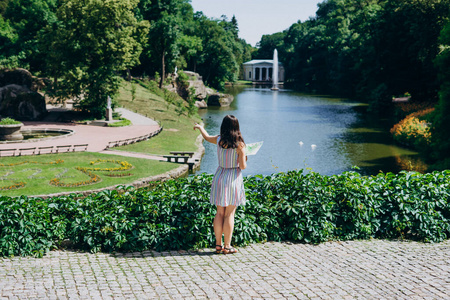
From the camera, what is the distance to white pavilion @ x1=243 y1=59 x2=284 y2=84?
140 m

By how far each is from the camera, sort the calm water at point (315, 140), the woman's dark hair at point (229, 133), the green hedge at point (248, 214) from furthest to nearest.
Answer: the calm water at point (315, 140) → the green hedge at point (248, 214) → the woman's dark hair at point (229, 133)

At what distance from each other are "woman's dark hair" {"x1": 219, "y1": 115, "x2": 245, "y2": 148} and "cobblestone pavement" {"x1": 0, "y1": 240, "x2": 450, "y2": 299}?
197 centimetres

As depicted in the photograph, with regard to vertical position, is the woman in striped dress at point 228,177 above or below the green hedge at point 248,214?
above

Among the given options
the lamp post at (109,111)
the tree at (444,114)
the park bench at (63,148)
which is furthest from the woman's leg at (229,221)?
the lamp post at (109,111)

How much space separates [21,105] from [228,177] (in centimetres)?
3628

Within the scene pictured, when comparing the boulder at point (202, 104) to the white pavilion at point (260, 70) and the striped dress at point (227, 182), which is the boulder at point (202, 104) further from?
the white pavilion at point (260, 70)

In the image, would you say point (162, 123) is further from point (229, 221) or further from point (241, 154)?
point (241, 154)

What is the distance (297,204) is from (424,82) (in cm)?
4624

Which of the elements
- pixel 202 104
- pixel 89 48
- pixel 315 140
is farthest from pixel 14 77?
pixel 202 104

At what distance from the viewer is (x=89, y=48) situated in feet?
131

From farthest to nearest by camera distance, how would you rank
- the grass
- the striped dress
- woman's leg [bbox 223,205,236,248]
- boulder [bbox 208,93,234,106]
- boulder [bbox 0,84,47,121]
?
boulder [bbox 208,93,234,106] < boulder [bbox 0,84,47,121] < the grass < woman's leg [bbox 223,205,236,248] < the striped dress

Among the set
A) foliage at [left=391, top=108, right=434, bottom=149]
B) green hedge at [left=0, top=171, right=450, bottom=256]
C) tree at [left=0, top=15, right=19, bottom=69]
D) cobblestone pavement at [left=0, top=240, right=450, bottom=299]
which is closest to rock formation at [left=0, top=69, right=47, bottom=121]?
tree at [left=0, top=15, right=19, bottom=69]

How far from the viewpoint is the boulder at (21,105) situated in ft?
130

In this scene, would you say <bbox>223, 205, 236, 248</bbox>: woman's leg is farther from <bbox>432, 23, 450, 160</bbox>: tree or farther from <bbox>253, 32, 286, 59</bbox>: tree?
<bbox>253, 32, 286, 59</bbox>: tree
